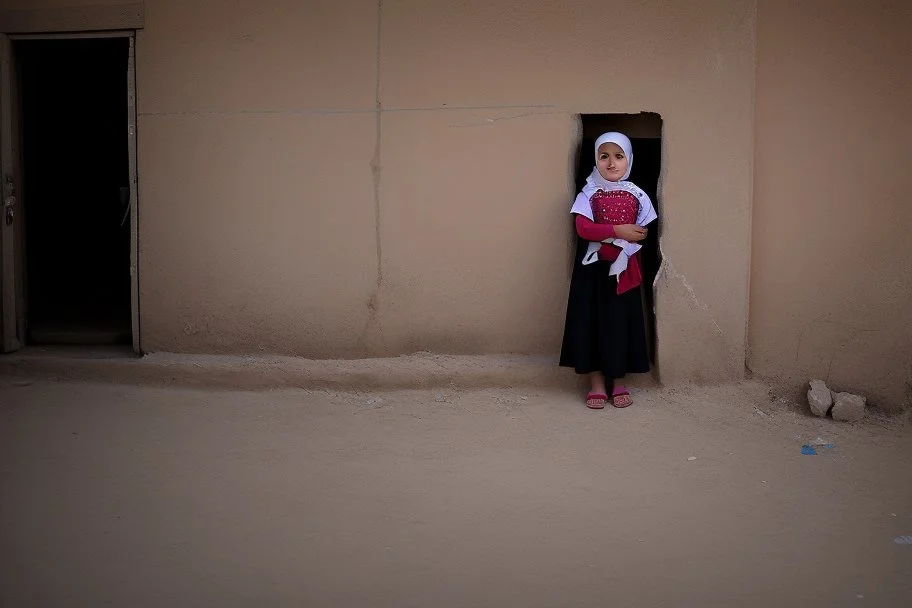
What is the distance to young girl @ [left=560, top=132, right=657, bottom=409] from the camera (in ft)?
15.1

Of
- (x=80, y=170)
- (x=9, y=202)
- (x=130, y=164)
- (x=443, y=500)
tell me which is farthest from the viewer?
(x=80, y=170)

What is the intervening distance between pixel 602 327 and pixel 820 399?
1112 mm

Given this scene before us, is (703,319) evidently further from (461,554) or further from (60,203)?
(60,203)

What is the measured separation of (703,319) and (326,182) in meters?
2.12

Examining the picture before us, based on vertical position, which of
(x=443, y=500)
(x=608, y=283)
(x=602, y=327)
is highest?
(x=608, y=283)

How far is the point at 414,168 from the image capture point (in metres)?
4.96

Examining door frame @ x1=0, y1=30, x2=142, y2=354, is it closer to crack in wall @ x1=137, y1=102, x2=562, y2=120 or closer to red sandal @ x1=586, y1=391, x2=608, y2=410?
crack in wall @ x1=137, y1=102, x2=562, y2=120

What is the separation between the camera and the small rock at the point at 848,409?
177 inches

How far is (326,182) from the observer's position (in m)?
5.04

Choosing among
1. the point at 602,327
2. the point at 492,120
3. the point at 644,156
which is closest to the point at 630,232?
the point at 602,327

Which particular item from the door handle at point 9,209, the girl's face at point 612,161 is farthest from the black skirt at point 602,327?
the door handle at point 9,209

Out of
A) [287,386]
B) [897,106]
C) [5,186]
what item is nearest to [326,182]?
[287,386]

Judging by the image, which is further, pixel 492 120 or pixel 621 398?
pixel 492 120

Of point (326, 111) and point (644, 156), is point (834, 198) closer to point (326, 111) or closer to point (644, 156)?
point (644, 156)
